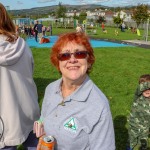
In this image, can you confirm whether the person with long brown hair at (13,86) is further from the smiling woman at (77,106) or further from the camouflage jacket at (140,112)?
the camouflage jacket at (140,112)

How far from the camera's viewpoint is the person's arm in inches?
76.0

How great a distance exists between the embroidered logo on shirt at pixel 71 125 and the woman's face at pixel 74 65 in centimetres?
32

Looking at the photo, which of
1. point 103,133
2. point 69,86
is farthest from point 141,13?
point 103,133

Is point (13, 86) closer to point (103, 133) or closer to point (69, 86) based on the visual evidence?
point (69, 86)

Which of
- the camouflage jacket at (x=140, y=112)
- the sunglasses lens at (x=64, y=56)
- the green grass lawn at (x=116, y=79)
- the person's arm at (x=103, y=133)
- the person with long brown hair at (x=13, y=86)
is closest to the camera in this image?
the person's arm at (x=103, y=133)

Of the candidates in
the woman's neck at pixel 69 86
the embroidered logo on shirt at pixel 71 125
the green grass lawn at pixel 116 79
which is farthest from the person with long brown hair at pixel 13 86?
the green grass lawn at pixel 116 79

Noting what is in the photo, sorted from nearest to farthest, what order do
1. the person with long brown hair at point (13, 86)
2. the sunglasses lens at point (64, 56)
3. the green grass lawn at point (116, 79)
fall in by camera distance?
the sunglasses lens at point (64, 56) → the person with long brown hair at point (13, 86) → the green grass lawn at point (116, 79)

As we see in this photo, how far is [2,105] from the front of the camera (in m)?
2.46

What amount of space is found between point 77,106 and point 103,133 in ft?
0.95

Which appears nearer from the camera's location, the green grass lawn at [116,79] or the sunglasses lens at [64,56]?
the sunglasses lens at [64,56]

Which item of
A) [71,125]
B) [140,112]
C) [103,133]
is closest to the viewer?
[103,133]

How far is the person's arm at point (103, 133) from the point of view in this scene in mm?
1930

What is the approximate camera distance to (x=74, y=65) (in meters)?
2.13

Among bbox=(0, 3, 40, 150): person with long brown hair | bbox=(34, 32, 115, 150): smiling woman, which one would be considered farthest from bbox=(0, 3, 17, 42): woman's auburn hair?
bbox=(34, 32, 115, 150): smiling woman
